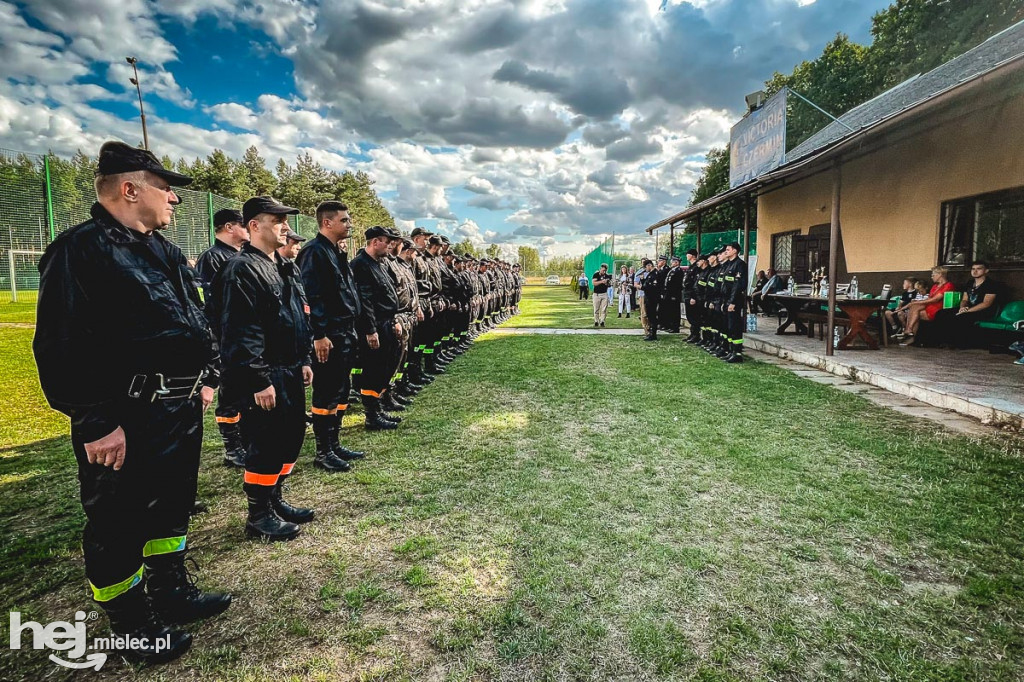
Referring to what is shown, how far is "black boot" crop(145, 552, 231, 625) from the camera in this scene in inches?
83.8

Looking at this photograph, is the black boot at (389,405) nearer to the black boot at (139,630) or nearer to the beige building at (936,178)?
the black boot at (139,630)

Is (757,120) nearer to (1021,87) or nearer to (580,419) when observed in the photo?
(1021,87)

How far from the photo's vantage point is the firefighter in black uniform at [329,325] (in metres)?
3.90

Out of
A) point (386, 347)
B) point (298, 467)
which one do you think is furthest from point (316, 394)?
point (386, 347)

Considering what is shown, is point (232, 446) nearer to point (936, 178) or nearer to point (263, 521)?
point (263, 521)

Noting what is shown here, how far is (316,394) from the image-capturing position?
3.98 m

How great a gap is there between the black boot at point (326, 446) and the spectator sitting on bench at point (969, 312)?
9732 millimetres

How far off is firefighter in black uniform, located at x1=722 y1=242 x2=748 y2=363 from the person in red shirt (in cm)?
325

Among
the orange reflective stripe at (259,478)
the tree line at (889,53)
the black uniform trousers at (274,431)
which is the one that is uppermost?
the tree line at (889,53)

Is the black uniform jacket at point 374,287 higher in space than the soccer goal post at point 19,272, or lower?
lower

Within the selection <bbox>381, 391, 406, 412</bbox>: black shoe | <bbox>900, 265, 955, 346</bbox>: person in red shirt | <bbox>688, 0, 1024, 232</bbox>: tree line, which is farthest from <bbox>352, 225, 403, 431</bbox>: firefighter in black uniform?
<bbox>688, 0, 1024, 232</bbox>: tree line

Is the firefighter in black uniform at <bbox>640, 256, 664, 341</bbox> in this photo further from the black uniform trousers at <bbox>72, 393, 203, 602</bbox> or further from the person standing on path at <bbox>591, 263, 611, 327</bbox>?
the black uniform trousers at <bbox>72, 393, 203, 602</bbox>

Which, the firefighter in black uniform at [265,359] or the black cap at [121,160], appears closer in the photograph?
the black cap at [121,160]

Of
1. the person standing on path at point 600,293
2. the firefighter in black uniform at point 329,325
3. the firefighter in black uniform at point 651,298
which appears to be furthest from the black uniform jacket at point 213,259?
the person standing on path at point 600,293
